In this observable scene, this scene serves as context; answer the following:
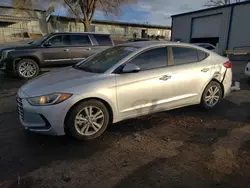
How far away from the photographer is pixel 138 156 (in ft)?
9.62

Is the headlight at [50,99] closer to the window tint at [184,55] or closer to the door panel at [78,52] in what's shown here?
the window tint at [184,55]

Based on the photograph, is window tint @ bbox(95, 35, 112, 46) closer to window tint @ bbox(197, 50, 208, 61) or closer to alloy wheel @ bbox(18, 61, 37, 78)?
alloy wheel @ bbox(18, 61, 37, 78)

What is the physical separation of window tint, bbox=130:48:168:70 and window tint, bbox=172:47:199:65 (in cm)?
26

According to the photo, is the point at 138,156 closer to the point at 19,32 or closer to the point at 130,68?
the point at 130,68

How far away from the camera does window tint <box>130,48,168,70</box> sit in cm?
374

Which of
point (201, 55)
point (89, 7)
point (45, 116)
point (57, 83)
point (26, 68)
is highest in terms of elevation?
point (89, 7)

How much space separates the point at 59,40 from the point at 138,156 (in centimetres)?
681

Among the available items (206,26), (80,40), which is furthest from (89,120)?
(206,26)

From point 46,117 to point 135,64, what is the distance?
1.75m

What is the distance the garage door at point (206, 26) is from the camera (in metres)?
21.6

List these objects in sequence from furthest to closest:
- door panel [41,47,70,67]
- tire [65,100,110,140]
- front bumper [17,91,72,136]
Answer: door panel [41,47,70,67] < tire [65,100,110,140] < front bumper [17,91,72,136]

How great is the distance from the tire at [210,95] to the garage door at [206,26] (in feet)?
63.9

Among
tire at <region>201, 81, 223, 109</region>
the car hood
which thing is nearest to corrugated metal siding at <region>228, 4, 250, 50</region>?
tire at <region>201, 81, 223, 109</region>

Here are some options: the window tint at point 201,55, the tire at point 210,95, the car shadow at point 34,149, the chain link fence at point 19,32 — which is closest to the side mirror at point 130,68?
the car shadow at point 34,149
